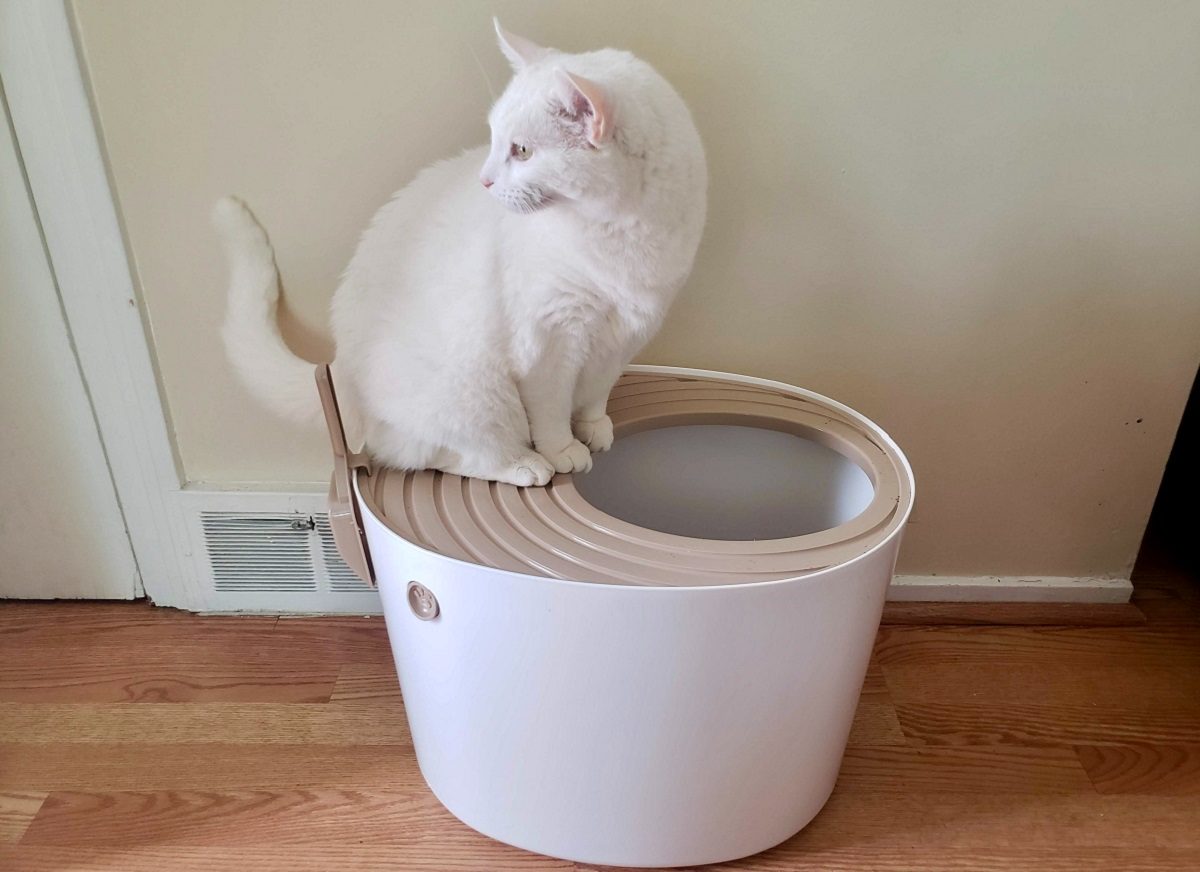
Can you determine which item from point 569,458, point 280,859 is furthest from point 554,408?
point 280,859

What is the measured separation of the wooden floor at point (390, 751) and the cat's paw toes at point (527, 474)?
0.42 meters

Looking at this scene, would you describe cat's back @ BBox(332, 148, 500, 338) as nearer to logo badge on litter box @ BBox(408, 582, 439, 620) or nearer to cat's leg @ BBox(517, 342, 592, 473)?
cat's leg @ BBox(517, 342, 592, 473)

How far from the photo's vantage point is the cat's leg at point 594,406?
0.93 metres

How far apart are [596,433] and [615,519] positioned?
160 millimetres

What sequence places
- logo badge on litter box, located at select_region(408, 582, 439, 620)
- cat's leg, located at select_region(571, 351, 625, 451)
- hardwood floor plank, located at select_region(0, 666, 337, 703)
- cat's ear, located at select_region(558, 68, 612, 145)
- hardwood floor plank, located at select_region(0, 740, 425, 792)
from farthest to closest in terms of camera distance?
hardwood floor plank, located at select_region(0, 666, 337, 703), hardwood floor plank, located at select_region(0, 740, 425, 792), cat's leg, located at select_region(571, 351, 625, 451), logo badge on litter box, located at select_region(408, 582, 439, 620), cat's ear, located at select_region(558, 68, 612, 145)

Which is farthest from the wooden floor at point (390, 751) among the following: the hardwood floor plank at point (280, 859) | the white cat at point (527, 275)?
the white cat at point (527, 275)

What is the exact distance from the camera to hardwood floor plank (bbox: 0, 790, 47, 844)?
97 cm

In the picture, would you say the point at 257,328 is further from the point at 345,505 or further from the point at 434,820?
the point at 434,820

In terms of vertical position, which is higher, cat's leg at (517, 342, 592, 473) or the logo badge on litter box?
cat's leg at (517, 342, 592, 473)

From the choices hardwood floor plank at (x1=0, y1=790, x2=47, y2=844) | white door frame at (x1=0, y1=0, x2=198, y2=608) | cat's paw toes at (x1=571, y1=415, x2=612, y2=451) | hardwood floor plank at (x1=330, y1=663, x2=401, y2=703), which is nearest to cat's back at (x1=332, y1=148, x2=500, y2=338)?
cat's paw toes at (x1=571, y1=415, x2=612, y2=451)

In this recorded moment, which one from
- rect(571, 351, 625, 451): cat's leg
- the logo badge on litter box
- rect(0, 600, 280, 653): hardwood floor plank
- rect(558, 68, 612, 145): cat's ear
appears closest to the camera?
rect(558, 68, 612, 145): cat's ear

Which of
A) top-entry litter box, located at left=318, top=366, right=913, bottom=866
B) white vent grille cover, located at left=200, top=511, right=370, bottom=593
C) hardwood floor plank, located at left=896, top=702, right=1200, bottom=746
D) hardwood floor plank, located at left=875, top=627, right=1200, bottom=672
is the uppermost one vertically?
top-entry litter box, located at left=318, top=366, right=913, bottom=866

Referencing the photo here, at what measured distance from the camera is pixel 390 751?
3.52 ft

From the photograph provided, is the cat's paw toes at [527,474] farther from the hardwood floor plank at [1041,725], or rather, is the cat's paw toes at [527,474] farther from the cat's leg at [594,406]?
the hardwood floor plank at [1041,725]
